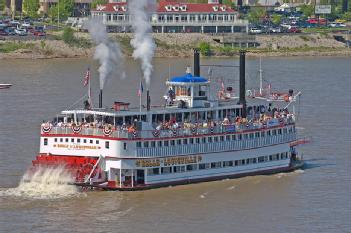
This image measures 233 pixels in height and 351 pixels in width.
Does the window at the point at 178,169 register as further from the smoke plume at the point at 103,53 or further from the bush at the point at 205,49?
the bush at the point at 205,49

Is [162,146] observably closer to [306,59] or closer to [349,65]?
[349,65]

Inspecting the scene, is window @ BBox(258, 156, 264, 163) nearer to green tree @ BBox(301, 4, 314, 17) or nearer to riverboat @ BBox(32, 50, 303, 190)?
riverboat @ BBox(32, 50, 303, 190)

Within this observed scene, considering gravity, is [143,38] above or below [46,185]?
above

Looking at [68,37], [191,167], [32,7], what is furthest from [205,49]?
[191,167]

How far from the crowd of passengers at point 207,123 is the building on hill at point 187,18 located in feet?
265

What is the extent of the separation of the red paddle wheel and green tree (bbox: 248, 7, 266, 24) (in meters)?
114

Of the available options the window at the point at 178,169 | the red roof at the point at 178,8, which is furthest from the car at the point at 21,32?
the window at the point at 178,169

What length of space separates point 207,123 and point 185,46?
8113 cm

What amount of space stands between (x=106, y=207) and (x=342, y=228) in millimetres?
8505

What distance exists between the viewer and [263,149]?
53.1 metres

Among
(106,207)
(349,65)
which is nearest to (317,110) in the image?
(106,207)

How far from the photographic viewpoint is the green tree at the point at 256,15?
6412 inches

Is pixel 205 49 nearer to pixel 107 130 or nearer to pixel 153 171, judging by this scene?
pixel 153 171

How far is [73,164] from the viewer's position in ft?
158
